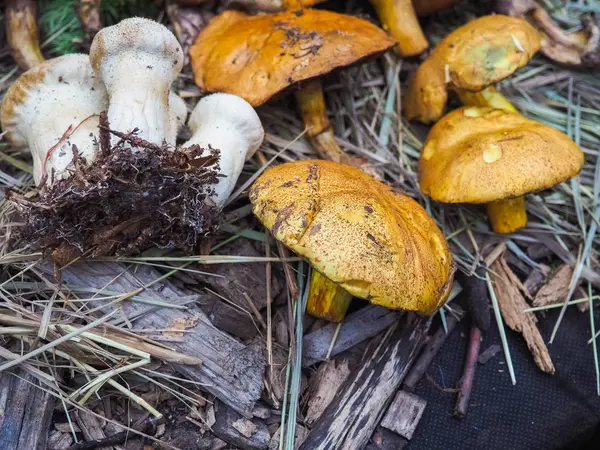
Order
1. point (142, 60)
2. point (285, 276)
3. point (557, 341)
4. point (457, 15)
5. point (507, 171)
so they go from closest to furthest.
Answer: point (142, 60) < point (507, 171) < point (285, 276) < point (557, 341) < point (457, 15)

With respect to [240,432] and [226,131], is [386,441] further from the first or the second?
[226,131]

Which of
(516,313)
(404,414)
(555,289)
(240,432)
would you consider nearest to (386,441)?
(404,414)

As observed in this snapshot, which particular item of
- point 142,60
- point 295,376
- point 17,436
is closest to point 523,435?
point 295,376

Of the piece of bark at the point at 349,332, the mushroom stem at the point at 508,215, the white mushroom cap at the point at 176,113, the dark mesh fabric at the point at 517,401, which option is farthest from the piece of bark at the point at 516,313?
the white mushroom cap at the point at 176,113

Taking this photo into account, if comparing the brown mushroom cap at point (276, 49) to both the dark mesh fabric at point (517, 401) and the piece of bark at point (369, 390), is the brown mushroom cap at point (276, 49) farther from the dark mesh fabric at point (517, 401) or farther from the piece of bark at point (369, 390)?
the dark mesh fabric at point (517, 401)

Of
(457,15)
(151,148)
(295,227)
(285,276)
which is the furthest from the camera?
(457,15)

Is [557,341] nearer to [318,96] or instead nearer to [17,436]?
[318,96]

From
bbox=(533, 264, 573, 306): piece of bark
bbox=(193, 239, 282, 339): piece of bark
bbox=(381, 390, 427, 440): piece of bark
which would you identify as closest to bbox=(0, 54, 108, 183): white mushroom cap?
bbox=(193, 239, 282, 339): piece of bark

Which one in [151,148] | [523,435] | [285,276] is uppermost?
[151,148]
